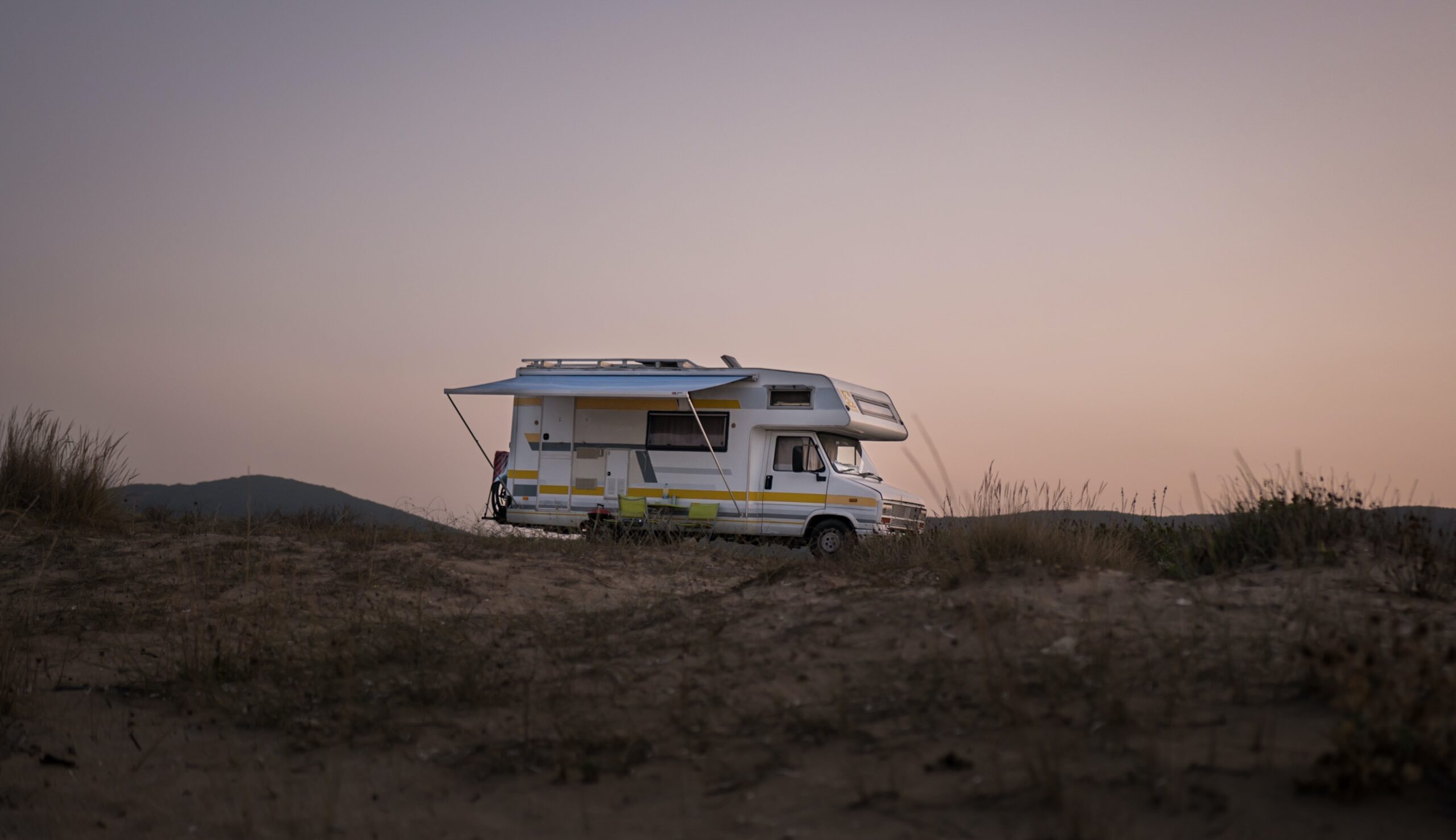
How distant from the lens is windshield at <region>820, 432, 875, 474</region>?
639 inches

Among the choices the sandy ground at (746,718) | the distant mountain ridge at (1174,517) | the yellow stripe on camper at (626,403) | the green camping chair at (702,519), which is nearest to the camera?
the sandy ground at (746,718)

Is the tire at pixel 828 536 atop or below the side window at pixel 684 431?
below

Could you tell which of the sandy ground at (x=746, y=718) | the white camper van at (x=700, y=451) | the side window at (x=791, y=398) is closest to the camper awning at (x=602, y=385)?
the white camper van at (x=700, y=451)

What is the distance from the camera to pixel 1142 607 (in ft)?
17.8

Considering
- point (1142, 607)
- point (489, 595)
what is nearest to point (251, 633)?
point (489, 595)

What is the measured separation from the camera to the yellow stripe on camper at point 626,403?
16609mm

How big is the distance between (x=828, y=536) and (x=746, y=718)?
37.6 ft

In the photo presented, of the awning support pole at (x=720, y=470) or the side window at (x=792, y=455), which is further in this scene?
the side window at (x=792, y=455)

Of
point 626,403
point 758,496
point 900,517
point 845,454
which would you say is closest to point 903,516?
point 900,517

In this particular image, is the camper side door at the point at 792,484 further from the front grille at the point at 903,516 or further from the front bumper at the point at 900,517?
the front grille at the point at 903,516

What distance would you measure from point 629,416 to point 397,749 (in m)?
11.9

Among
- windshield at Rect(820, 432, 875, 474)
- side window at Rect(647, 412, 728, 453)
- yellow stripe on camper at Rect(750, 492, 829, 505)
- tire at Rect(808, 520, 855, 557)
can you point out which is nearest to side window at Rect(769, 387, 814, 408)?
windshield at Rect(820, 432, 875, 474)

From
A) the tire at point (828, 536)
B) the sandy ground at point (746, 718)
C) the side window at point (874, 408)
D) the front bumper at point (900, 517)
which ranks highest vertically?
the side window at point (874, 408)

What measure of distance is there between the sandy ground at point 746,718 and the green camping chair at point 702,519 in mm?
8202
